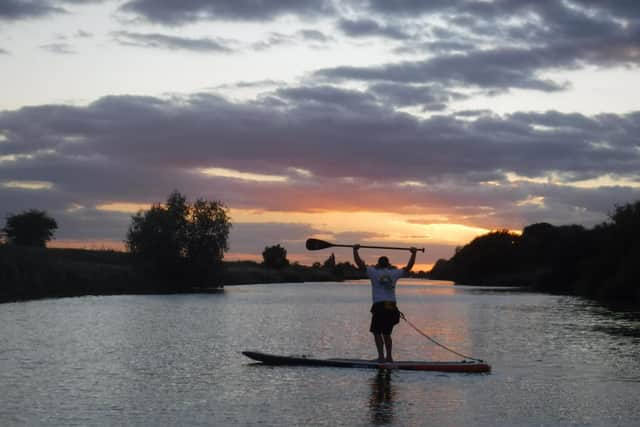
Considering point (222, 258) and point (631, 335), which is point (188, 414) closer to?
point (631, 335)

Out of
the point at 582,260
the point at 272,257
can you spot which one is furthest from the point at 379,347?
the point at 272,257

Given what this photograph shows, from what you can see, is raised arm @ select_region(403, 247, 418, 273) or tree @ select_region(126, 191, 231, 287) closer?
raised arm @ select_region(403, 247, 418, 273)

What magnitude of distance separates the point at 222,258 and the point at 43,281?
37.8 metres

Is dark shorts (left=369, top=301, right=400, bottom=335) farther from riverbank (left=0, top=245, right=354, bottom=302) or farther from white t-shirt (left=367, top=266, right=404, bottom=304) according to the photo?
riverbank (left=0, top=245, right=354, bottom=302)

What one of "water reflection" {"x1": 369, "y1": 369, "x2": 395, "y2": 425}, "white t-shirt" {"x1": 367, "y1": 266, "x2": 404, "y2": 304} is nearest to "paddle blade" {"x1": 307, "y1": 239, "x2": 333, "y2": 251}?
"white t-shirt" {"x1": 367, "y1": 266, "x2": 404, "y2": 304}

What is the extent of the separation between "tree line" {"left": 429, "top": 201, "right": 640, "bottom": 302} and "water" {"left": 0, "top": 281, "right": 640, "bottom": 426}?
28782 mm

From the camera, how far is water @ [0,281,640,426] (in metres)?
14.0

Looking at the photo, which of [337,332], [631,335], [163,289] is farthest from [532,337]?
[163,289]

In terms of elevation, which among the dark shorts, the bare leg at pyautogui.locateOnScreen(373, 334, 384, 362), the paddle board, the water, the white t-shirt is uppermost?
the white t-shirt

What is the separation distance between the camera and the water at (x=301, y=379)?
1398 cm

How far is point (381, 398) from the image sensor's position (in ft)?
52.0

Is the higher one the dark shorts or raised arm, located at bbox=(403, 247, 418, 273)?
raised arm, located at bbox=(403, 247, 418, 273)

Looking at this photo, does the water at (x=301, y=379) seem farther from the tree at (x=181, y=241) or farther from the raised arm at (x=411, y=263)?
the tree at (x=181, y=241)

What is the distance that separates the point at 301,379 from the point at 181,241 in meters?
81.1
